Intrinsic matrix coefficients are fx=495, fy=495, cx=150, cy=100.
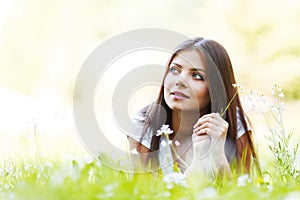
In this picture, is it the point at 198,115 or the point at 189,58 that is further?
the point at 198,115

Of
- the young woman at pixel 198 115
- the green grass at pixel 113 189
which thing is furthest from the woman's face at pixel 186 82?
the green grass at pixel 113 189

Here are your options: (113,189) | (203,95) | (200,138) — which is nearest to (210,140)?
(200,138)

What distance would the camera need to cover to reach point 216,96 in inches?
102

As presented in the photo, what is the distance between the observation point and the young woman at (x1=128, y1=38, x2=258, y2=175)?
7.90 feet

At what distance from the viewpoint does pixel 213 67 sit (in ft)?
8.45

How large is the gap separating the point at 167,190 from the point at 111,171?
1.27 ft

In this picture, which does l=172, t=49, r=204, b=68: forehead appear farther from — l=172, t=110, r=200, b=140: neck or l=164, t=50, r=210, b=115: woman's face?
l=172, t=110, r=200, b=140: neck

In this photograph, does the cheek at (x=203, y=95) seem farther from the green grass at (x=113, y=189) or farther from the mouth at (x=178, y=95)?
the green grass at (x=113, y=189)

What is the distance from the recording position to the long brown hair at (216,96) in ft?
8.45

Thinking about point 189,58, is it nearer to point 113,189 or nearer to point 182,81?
point 182,81

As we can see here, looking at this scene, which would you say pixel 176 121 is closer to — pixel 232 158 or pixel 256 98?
pixel 232 158

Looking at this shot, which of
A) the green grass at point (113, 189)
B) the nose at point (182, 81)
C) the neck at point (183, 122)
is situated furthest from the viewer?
the neck at point (183, 122)

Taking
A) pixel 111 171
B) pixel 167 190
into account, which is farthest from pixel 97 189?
pixel 111 171

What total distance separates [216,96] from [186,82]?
0.21 meters
